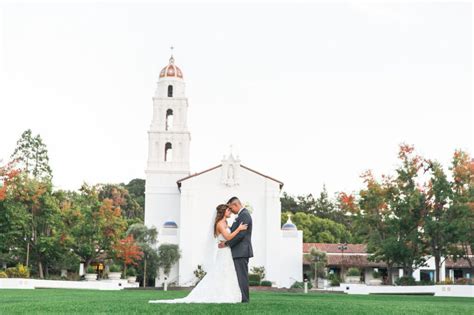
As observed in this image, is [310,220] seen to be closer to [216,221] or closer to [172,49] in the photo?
[172,49]

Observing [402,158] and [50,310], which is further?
[402,158]

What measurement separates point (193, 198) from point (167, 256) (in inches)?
230

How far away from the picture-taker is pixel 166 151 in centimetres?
6244

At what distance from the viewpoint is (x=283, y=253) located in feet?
189

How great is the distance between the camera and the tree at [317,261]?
58.5 metres

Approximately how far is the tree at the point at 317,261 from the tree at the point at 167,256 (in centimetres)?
1157

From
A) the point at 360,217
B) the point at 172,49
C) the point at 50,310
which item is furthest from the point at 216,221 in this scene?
the point at 172,49

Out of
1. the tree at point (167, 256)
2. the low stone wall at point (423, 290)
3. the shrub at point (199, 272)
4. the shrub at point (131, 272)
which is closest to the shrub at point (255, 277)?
the shrub at point (199, 272)

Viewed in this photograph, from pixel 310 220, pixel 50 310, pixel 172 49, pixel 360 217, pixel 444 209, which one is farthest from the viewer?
pixel 310 220

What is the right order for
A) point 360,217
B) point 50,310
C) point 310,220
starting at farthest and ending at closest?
point 310,220
point 360,217
point 50,310

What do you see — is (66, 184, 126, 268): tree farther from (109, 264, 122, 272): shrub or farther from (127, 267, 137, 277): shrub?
(127, 267, 137, 277): shrub

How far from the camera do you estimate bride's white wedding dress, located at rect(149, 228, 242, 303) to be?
13625 mm

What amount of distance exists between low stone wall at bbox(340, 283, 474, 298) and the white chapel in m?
11.4

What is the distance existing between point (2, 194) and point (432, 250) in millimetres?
26524
